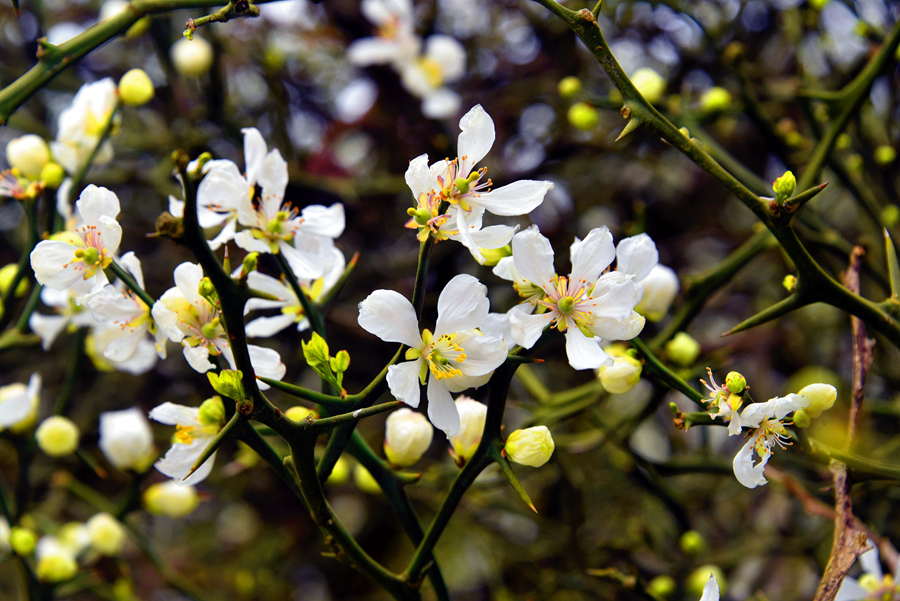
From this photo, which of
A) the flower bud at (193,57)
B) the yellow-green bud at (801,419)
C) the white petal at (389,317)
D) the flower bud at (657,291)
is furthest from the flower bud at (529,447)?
the flower bud at (193,57)

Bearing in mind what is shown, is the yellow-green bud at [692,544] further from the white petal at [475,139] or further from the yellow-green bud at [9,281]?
the yellow-green bud at [9,281]

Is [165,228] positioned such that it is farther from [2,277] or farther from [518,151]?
[518,151]

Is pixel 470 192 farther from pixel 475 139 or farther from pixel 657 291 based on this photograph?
pixel 657 291

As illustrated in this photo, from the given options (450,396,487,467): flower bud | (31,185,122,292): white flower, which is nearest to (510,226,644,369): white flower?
(450,396,487,467): flower bud

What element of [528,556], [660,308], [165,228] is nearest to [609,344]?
[660,308]

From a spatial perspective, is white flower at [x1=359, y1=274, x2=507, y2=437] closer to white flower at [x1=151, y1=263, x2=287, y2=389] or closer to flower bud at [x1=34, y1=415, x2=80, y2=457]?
white flower at [x1=151, y1=263, x2=287, y2=389]
